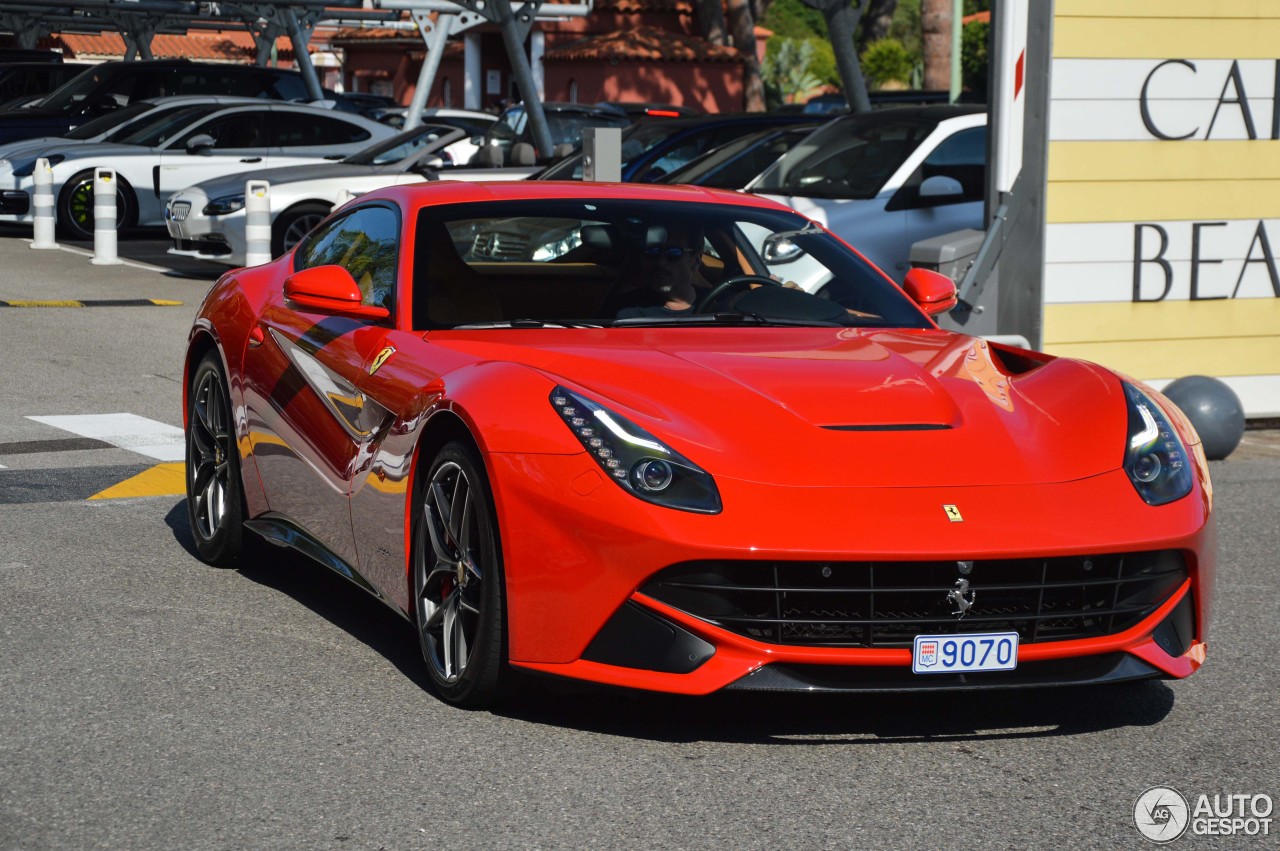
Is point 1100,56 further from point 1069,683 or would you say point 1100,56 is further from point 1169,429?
point 1069,683

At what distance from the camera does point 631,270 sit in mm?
5723

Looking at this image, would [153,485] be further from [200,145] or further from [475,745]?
[200,145]

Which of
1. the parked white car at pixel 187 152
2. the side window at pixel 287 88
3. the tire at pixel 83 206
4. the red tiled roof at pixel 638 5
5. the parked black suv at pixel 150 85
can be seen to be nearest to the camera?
the parked white car at pixel 187 152

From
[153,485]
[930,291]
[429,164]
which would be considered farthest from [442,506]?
[429,164]

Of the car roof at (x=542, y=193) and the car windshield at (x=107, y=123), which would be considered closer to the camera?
the car roof at (x=542, y=193)

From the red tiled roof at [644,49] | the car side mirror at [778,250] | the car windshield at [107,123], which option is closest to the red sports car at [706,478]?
the car side mirror at [778,250]

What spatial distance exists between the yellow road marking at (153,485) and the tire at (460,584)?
3077 mm

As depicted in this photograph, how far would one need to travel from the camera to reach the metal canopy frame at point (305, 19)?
926 inches

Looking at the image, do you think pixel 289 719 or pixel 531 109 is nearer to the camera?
pixel 289 719

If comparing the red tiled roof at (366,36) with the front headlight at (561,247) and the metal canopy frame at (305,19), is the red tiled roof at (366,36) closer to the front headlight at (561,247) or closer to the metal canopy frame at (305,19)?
the metal canopy frame at (305,19)

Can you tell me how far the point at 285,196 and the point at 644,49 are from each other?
1304 inches

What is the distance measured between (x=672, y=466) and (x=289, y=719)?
121 centimetres

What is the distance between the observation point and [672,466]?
4.32 metres

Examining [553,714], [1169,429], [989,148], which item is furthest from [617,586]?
[989,148]
